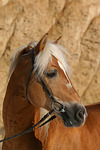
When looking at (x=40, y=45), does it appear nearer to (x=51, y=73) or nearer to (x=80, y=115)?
(x=51, y=73)

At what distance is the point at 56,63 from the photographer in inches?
65.1

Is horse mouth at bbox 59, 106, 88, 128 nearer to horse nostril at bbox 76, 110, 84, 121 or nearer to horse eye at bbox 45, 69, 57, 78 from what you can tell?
horse nostril at bbox 76, 110, 84, 121

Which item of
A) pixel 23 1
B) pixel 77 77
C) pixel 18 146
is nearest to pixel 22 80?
pixel 18 146

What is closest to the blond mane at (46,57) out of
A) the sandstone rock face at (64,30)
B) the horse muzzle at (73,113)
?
the horse muzzle at (73,113)

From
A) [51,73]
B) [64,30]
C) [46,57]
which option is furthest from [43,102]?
[64,30]

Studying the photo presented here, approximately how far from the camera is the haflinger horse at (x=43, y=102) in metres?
1.58

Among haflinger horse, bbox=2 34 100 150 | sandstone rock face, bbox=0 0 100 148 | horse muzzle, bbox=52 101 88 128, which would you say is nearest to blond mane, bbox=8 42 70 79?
haflinger horse, bbox=2 34 100 150

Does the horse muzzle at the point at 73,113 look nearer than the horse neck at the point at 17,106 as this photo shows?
Yes

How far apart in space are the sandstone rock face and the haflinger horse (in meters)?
1.68

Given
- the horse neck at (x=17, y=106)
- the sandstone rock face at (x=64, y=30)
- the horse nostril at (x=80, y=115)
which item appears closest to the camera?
the horse nostril at (x=80, y=115)

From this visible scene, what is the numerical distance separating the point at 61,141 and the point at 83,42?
2.67 m

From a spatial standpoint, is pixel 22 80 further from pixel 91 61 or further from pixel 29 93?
pixel 91 61

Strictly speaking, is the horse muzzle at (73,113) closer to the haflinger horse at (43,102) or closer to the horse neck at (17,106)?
the haflinger horse at (43,102)

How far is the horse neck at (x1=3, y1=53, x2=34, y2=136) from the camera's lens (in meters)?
1.70
